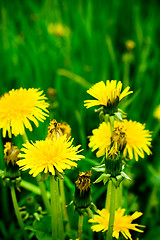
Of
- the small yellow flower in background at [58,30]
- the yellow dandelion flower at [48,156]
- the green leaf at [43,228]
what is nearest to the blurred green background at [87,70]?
the small yellow flower in background at [58,30]

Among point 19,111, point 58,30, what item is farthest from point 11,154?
point 58,30

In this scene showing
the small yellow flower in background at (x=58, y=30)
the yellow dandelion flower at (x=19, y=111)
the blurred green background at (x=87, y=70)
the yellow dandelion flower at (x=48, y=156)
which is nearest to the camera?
the yellow dandelion flower at (x=48, y=156)

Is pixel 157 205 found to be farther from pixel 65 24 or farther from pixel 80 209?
pixel 65 24

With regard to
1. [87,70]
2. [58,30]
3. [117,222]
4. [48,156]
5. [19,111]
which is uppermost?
[58,30]

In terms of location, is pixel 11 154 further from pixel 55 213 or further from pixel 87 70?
pixel 87 70

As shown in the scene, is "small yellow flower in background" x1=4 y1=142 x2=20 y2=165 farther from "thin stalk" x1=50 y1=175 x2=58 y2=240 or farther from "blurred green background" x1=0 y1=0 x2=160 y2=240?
"blurred green background" x1=0 y1=0 x2=160 y2=240

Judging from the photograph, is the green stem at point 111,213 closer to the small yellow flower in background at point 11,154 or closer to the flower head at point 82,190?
the flower head at point 82,190

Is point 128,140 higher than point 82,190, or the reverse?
point 128,140
